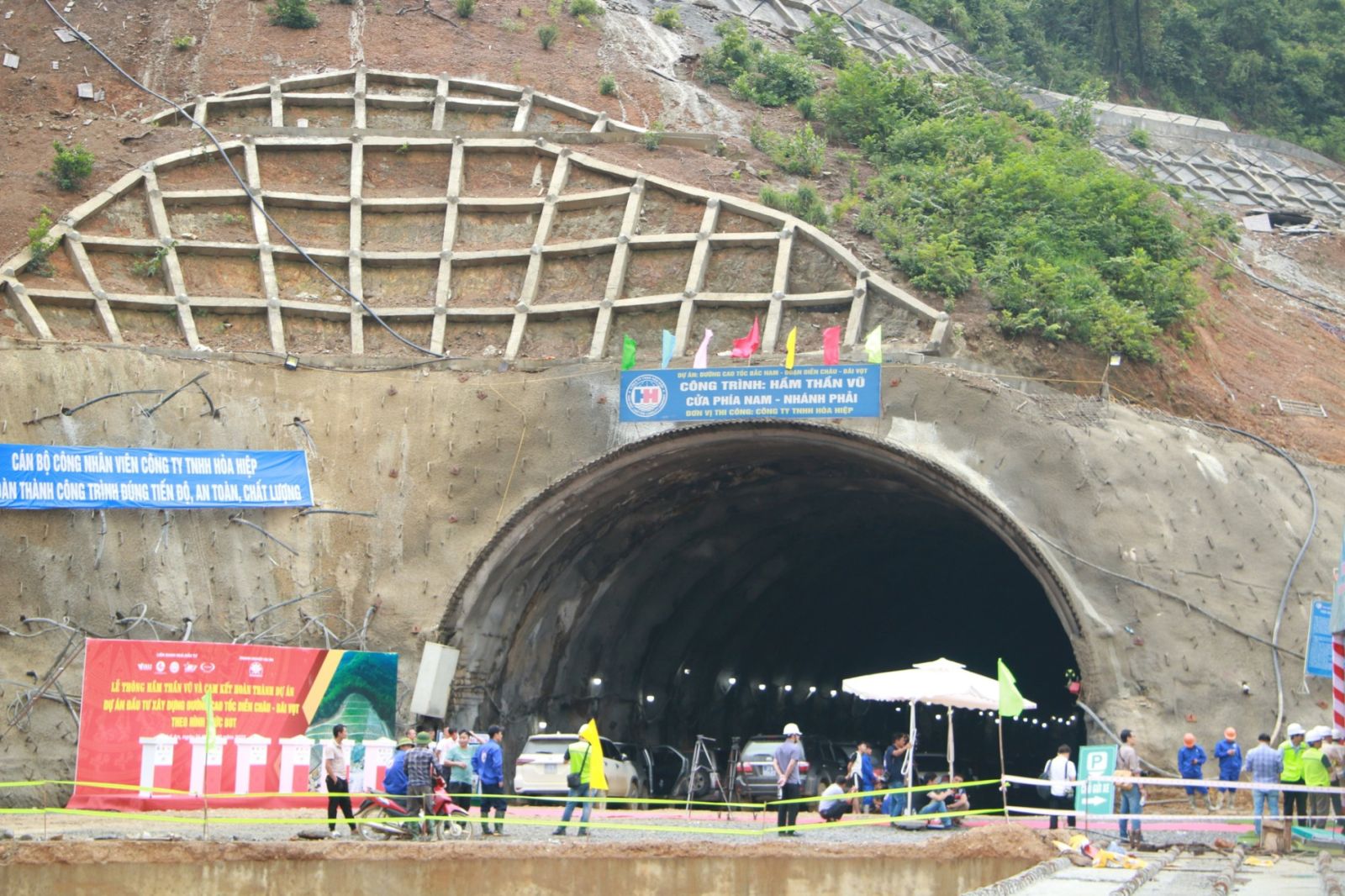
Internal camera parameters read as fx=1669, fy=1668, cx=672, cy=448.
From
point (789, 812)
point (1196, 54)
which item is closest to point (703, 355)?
point (789, 812)

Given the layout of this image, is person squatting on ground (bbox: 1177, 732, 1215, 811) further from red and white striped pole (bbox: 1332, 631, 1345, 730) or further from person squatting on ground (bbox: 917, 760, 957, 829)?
red and white striped pole (bbox: 1332, 631, 1345, 730)

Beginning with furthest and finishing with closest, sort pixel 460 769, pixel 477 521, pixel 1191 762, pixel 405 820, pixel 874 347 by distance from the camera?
pixel 477 521 < pixel 874 347 < pixel 1191 762 < pixel 460 769 < pixel 405 820

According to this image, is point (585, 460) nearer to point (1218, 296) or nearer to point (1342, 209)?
point (1218, 296)

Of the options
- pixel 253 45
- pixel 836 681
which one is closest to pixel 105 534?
pixel 253 45

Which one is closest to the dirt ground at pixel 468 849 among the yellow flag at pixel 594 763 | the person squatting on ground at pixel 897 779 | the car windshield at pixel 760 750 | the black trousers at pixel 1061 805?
the yellow flag at pixel 594 763

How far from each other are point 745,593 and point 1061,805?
8124 mm

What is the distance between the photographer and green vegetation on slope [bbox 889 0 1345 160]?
201 ft

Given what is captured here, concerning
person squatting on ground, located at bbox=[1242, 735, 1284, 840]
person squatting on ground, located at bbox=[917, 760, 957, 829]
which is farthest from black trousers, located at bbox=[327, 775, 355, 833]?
person squatting on ground, located at bbox=[1242, 735, 1284, 840]

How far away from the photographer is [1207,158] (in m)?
55.0

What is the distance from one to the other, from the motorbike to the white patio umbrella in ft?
19.7

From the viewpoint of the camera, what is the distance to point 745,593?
37281 mm

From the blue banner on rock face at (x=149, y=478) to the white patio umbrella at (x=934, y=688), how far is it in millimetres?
10575

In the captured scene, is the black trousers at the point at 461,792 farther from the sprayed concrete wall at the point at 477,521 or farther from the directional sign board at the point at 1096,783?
the directional sign board at the point at 1096,783

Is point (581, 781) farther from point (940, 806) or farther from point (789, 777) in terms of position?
point (940, 806)
